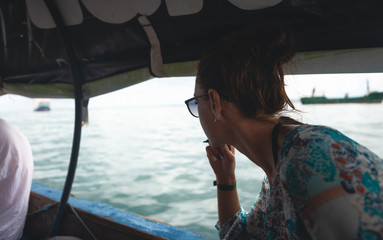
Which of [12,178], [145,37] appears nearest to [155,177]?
[12,178]

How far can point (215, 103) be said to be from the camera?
92cm

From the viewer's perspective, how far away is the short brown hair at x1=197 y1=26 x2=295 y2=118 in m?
0.86

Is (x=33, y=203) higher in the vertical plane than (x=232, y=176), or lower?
lower

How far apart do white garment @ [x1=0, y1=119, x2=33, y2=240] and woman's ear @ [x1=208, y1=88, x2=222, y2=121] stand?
6.59 feet

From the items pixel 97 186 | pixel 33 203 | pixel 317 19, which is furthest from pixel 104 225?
pixel 97 186

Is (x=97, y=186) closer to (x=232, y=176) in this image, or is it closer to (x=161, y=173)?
(x=161, y=173)

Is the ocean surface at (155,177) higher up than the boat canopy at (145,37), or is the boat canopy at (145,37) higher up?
the boat canopy at (145,37)

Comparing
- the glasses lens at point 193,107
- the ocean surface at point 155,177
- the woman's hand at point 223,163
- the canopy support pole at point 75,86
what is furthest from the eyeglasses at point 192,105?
the ocean surface at point 155,177

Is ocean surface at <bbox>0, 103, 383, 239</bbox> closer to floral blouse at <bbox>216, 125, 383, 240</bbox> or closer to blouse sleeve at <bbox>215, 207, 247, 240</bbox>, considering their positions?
blouse sleeve at <bbox>215, 207, 247, 240</bbox>

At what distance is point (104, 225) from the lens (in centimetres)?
213

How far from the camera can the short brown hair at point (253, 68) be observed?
33.7 inches

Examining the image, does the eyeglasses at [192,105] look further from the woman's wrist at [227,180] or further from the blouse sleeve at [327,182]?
the blouse sleeve at [327,182]

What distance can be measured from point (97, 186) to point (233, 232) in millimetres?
8466

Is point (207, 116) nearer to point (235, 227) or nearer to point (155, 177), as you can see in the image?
point (235, 227)
